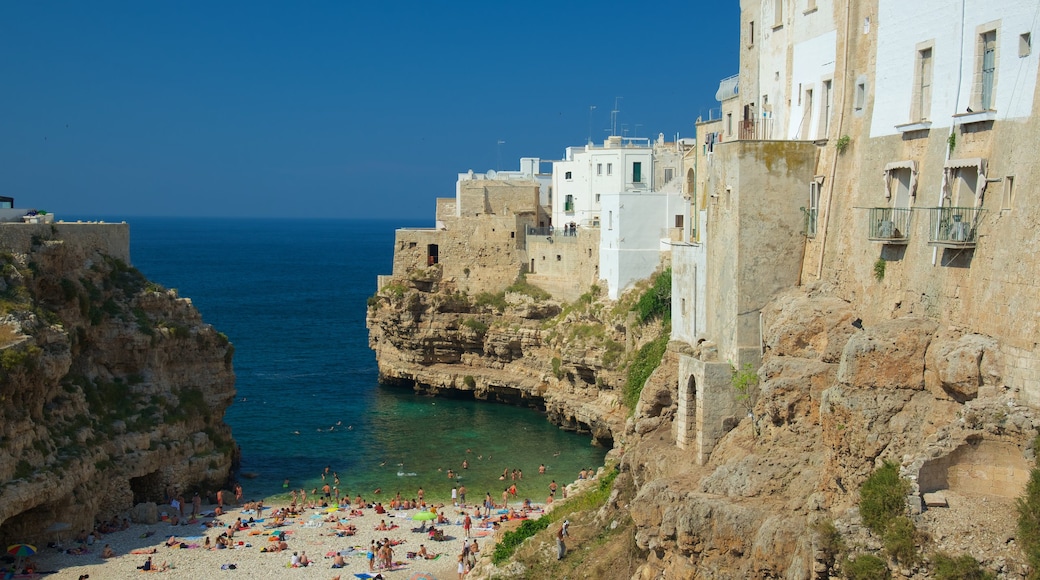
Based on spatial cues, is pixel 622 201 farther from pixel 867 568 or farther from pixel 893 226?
pixel 867 568

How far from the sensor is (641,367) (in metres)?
38.5

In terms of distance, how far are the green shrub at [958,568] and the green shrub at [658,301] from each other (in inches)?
1018

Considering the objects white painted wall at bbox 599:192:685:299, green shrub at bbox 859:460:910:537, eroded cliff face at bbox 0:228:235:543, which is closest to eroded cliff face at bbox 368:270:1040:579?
green shrub at bbox 859:460:910:537

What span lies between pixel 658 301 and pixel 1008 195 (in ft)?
83.8

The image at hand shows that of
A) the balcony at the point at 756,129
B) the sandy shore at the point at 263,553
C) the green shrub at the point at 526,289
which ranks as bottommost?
the sandy shore at the point at 263,553

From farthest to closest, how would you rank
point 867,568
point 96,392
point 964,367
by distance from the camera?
point 96,392
point 964,367
point 867,568

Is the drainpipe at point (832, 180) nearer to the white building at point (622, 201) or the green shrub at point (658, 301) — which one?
the green shrub at point (658, 301)

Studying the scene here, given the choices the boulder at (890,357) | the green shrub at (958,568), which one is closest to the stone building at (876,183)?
the boulder at (890,357)

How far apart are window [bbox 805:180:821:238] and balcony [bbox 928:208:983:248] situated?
4.22 m

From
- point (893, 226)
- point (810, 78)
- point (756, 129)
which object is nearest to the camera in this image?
point (893, 226)

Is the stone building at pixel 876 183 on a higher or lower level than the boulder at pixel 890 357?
higher

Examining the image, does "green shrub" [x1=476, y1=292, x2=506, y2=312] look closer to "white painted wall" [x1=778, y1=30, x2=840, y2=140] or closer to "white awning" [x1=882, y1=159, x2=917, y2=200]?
"white painted wall" [x1=778, y1=30, x2=840, y2=140]

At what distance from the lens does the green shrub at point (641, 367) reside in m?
37.2

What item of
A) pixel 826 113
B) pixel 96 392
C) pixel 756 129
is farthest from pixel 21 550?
pixel 826 113
